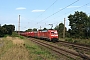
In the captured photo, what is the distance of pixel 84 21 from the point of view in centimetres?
9419

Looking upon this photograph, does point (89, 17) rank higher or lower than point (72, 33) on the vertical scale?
higher

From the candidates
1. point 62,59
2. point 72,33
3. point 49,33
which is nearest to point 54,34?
point 49,33

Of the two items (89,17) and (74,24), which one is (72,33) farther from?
(89,17)

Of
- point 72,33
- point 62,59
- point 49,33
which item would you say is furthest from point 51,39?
point 72,33

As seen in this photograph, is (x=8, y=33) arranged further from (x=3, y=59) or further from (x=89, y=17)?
(x=3, y=59)

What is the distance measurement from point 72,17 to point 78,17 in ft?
8.90

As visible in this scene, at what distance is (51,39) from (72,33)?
45.7 metres

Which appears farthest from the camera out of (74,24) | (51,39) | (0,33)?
(74,24)

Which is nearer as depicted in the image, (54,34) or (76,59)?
(76,59)

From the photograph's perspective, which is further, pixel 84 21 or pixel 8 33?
pixel 84 21

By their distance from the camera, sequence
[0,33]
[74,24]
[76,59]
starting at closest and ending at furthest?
[76,59], [0,33], [74,24]

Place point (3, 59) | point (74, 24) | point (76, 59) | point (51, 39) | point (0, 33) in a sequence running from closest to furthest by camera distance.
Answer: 1. point (3, 59)
2. point (76, 59)
3. point (51, 39)
4. point (0, 33)
5. point (74, 24)

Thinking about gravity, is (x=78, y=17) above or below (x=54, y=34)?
above

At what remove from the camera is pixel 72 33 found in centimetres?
8619
